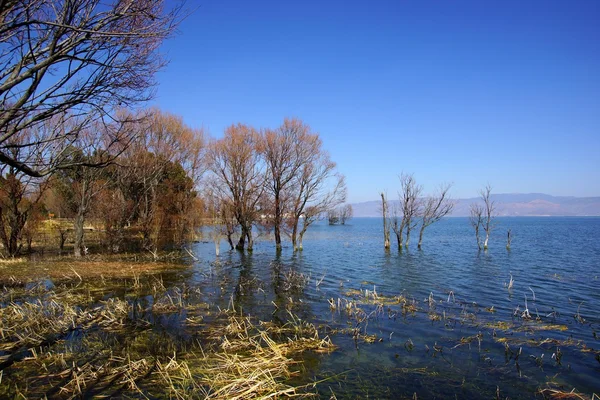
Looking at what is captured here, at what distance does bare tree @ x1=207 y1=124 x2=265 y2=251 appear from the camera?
106ft

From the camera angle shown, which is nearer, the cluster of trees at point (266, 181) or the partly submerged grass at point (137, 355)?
the partly submerged grass at point (137, 355)

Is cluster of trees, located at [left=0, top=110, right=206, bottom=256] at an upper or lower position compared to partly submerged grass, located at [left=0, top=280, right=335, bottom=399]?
upper

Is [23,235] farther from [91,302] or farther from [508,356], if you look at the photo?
[508,356]

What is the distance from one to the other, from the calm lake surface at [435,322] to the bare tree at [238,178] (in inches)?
347

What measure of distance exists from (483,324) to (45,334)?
40.6ft

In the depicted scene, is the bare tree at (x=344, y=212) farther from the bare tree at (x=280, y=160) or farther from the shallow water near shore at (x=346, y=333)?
the shallow water near shore at (x=346, y=333)

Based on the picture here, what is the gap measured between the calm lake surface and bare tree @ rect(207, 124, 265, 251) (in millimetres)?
8810

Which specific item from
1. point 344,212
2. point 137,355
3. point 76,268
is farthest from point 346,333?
point 344,212

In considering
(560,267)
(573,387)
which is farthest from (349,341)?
(560,267)

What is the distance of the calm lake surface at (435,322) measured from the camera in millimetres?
7340

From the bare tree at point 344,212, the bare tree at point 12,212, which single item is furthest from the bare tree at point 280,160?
the bare tree at point 344,212

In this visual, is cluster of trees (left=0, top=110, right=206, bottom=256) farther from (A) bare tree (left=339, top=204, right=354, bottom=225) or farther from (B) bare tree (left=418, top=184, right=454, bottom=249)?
(A) bare tree (left=339, top=204, right=354, bottom=225)

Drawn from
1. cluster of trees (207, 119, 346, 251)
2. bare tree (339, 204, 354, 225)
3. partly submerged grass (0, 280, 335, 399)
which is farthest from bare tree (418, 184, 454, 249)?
bare tree (339, 204, 354, 225)

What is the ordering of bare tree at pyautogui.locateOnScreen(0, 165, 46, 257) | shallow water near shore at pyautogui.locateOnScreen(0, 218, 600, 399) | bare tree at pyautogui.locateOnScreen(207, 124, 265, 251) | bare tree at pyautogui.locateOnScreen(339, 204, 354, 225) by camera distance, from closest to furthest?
shallow water near shore at pyautogui.locateOnScreen(0, 218, 600, 399) < bare tree at pyautogui.locateOnScreen(0, 165, 46, 257) < bare tree at pyautogui.locateOnScreen(207, 124, 265, 251) < bare tree at pyautogui.locateOnScreen(339, 204, 354, 225)
